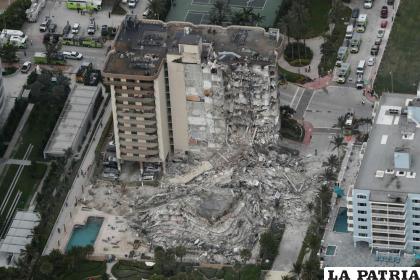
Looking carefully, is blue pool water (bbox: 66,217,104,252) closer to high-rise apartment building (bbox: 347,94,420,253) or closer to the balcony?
the balcony

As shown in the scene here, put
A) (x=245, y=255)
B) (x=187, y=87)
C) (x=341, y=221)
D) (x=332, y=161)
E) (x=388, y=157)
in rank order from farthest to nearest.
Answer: (x=332, y=161)
(x=187, y=87)
(x=341, y=221)
(x=388, y=157)
(x=245, y=255)

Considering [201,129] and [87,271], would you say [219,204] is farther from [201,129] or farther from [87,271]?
[87,271]

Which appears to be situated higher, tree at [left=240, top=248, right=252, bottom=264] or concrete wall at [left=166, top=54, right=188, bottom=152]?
concrete wall at [left=166, top=54, right=188, bottom=152]

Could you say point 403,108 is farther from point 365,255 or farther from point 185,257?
point 185,257

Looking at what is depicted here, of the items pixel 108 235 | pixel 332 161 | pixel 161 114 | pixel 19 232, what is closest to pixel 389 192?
pixel 332 161

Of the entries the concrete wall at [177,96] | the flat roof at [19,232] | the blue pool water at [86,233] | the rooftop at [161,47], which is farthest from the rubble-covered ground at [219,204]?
the rooftop at [161,47]

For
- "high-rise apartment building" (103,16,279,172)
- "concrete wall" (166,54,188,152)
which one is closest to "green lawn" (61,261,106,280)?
"high-rise apartment building" (103,16,279,172)
